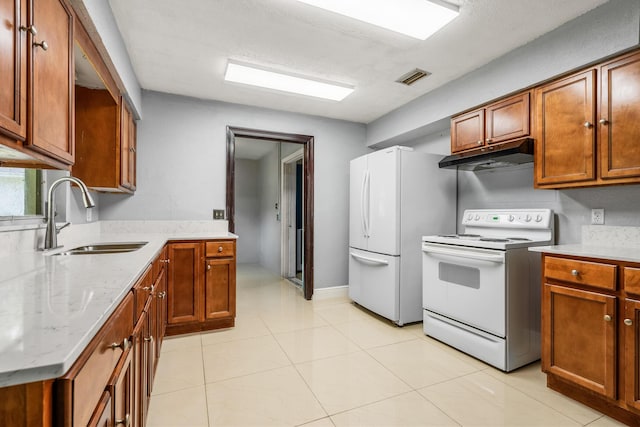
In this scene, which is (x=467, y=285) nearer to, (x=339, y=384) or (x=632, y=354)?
(x=632, y=354)

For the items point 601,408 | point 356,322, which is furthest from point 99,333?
point 356,322

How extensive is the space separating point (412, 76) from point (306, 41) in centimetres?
109

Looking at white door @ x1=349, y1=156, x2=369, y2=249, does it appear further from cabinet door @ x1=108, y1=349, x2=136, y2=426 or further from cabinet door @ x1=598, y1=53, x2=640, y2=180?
cabinet door @ x1=108, y1=349, x2=136, y2=426

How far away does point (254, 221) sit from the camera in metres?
6.79

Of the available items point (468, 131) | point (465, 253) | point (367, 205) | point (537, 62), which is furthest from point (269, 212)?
point (537, 62)

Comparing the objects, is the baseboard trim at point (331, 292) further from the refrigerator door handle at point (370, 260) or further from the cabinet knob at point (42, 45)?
the cabinet knob at point (42, 45)

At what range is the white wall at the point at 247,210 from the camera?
21.7 ft

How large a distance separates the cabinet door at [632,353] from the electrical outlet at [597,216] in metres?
0.78

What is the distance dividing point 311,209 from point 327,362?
2.02 meters

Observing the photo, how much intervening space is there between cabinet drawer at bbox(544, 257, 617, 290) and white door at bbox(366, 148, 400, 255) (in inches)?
51.0

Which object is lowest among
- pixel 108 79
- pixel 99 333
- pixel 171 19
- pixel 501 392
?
pixel 501 392

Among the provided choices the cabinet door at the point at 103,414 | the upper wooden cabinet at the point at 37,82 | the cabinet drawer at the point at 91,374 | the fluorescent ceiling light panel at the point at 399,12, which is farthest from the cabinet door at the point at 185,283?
the fluorescent ceiling light panel at the point at 399,12

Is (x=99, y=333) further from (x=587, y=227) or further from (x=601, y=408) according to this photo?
(x=587, y=227)

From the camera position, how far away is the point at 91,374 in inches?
27.9
